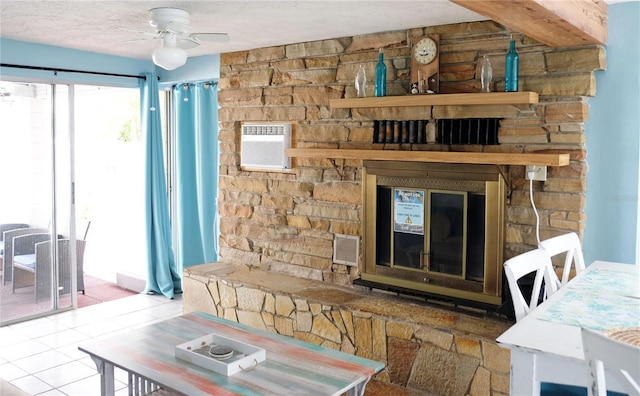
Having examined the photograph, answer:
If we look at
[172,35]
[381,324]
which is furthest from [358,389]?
[172,35]

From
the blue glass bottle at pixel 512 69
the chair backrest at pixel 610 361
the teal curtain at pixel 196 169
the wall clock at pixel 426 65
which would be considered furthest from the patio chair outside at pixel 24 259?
the chair backrest at pixel 610 361

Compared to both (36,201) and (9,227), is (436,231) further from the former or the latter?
(9,227)

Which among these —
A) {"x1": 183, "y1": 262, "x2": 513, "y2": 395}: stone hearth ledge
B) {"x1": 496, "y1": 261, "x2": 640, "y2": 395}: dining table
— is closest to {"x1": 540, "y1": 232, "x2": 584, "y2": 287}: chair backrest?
{"x1": 496, "y1": 261, "x2": 640, "y2": 395}: dining table

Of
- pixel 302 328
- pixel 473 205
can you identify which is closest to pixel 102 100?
pixel 302 328

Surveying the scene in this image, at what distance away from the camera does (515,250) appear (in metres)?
3.28

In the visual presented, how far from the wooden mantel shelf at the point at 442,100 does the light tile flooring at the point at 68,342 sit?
2250mm

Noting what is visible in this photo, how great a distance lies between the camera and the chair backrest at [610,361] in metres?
1.39

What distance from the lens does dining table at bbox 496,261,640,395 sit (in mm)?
1748

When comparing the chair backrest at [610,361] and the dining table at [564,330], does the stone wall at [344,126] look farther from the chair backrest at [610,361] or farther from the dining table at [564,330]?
the chair backrest at [610,361]

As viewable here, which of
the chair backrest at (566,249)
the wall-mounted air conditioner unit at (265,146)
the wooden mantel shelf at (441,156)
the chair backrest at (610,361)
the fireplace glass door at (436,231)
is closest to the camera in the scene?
the chair backrest at (610,361)

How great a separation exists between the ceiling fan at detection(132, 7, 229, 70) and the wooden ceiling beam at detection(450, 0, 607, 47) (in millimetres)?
1501

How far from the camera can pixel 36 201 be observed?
489 centimetres

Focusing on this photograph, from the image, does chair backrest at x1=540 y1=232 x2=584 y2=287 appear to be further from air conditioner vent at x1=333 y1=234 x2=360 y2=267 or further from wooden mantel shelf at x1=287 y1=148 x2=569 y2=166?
air conditioner vent at x1=333 y1=234 x2=360 y2=267

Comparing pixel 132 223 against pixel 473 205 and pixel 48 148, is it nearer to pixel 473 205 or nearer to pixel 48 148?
pixel 48 148
